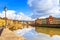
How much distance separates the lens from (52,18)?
15.4 m

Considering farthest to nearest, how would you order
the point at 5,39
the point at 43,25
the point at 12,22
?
the point at 43,25, the point at 12,22, the point at 5,39

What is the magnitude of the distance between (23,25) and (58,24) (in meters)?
3.70

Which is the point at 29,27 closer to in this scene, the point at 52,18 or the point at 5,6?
the point at 52,18

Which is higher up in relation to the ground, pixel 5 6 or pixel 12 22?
pixel 5 6

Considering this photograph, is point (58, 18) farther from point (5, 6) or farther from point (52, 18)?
point (5, 6)

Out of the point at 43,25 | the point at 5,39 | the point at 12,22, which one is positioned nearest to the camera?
the point at 5,39

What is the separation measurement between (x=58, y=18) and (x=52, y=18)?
605mm

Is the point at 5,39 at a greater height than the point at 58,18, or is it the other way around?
the point at 58,18

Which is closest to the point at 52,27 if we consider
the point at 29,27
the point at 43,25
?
the point at 43,25

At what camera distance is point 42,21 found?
Result: 16.7 meters

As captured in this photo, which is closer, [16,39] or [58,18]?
[16,39]

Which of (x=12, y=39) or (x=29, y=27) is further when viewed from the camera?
(x=29, y=27)

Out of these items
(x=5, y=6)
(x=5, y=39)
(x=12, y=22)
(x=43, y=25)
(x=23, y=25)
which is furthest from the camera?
(x=43, y=25)

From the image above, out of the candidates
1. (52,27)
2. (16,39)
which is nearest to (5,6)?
(16,39)
